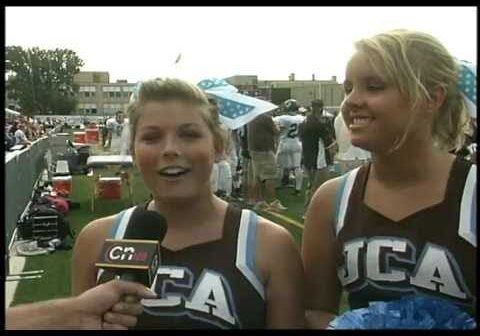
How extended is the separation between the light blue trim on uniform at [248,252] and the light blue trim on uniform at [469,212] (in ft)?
1.83

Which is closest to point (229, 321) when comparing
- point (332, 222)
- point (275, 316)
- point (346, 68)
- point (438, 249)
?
point (275, 316)

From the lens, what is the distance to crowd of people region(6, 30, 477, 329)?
1.79m

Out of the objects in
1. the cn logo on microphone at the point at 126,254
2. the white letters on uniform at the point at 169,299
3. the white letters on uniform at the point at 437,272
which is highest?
the cn logo on microphone at the point at 126,254

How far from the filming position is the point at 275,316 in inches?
74.6

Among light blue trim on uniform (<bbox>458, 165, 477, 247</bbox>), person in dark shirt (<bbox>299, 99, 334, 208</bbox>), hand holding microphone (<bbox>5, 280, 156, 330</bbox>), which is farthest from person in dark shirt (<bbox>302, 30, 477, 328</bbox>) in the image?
person in dark shirt (<bbox>299, 99, 334, 208</bbox>)

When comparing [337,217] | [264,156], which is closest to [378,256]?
[337,217]

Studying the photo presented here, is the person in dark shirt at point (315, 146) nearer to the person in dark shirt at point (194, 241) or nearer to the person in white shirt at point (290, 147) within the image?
the person in white shirt at point (290, 147)

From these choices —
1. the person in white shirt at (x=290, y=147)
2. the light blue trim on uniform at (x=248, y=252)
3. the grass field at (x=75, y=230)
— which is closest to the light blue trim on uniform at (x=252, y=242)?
the light blue trim on uniform at (x=248, y=252)

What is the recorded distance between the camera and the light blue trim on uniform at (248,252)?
1.86 m

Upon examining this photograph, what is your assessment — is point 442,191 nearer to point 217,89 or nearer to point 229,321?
point 229,321

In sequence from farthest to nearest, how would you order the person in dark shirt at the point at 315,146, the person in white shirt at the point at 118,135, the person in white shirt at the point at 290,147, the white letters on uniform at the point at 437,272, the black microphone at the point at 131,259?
the person in white shirt at the point at 290,147, the person in dark shirt at the point at 315,146, the person in white shirt at the point at 118,135, the white letters on uniform at the point at 437,272, the black microphone at the point at 131,259

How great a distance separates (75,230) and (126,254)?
7.94 m

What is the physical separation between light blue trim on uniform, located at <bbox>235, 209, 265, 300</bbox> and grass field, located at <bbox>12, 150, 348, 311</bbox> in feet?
3.61

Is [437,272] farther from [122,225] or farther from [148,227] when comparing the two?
[122,225]
